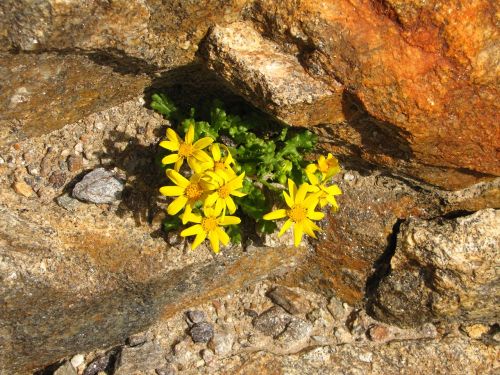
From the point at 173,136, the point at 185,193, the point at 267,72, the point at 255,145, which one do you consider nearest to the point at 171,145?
the point at 173,136

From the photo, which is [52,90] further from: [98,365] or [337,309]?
[337,309]

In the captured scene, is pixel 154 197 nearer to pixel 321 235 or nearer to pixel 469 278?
pixel 321 235

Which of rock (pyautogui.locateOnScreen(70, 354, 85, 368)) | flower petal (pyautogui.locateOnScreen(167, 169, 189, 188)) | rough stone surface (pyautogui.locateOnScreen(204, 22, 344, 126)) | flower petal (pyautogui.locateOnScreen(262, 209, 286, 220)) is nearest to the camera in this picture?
rough stone surface (pyautogui.locateOnScreen(204, 22, 344, 126))

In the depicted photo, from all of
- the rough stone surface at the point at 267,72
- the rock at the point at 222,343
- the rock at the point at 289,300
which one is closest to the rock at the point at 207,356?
the rock at the point at 222,343

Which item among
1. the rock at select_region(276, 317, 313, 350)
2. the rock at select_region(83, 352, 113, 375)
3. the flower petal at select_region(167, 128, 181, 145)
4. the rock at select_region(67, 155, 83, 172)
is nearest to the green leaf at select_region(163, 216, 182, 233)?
the flower petal at select_region(167, 128, 181, 145)

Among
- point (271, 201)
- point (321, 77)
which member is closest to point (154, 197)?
point (271, 201)

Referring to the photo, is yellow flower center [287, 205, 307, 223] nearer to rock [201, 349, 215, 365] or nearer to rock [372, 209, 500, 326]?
rock [372, 209, 500, 326]

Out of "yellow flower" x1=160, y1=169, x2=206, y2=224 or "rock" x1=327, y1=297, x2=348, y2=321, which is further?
"rock" x1=327, y1=297, x2=348, y2=321

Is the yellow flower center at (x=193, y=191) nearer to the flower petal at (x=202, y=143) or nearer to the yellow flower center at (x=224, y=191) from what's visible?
the yellow flower center at (x=224, y=191)
